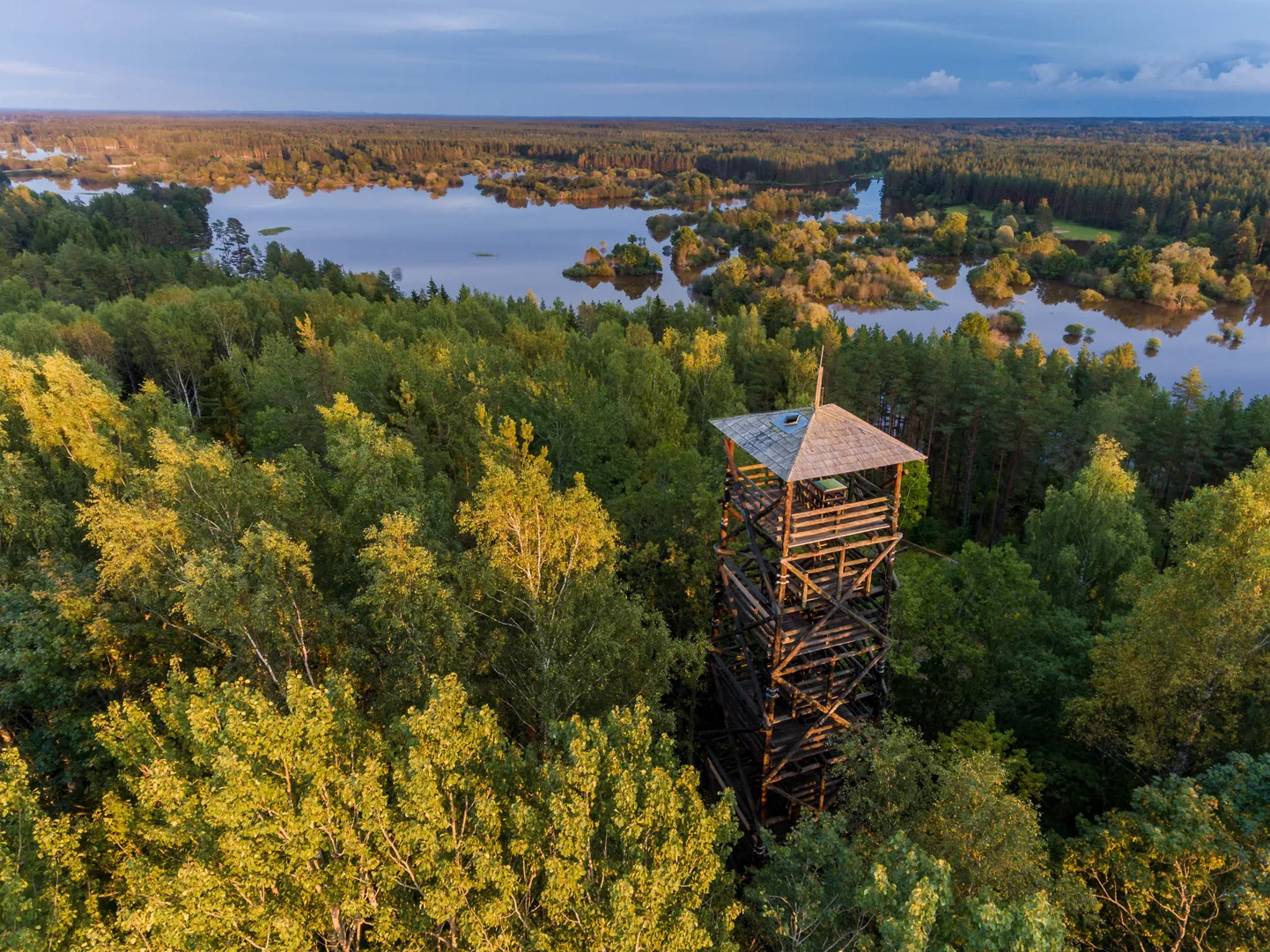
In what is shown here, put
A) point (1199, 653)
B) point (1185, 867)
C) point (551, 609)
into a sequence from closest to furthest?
point (1185, 867) → point (1199, 653) → point (551, 609)

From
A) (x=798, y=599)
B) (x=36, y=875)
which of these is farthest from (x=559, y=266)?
(x=36, y=875)

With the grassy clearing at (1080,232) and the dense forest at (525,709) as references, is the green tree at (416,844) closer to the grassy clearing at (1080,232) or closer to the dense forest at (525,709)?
the dense forest at (525,709)

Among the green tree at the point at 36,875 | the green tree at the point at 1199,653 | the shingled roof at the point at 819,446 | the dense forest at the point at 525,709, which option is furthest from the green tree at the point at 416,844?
the green tree at the point at 1199,653

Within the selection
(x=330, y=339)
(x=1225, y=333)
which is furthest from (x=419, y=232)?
(x=1225, y=333)

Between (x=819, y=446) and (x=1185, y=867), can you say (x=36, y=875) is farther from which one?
(x=1185, y=867)

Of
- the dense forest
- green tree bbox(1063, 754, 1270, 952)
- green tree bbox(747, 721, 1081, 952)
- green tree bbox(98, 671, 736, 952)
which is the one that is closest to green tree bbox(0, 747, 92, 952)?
the dense forest

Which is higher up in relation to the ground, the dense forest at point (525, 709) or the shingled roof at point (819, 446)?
the shingled roof at point (819, 446)
